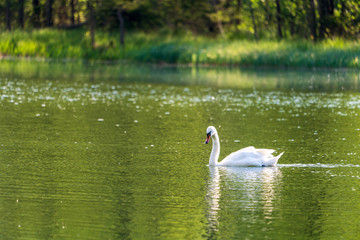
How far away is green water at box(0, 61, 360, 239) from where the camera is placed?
31.1ft

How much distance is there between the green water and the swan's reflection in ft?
0.05

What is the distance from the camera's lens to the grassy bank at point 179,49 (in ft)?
134

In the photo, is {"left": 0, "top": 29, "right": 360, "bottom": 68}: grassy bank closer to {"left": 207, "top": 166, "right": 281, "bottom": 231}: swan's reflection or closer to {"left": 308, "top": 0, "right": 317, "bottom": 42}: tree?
{"left": 308, "top": 0, "right": 317, "bottom": 42}: tree

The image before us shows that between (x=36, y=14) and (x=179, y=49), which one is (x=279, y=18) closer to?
(x=179, y=49)

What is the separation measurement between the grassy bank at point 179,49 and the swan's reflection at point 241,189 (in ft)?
89.5

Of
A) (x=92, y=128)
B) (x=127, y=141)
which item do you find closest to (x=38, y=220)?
(x=127, y=141)

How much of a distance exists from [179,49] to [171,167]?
33.9 m

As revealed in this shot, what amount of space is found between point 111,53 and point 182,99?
2330cm

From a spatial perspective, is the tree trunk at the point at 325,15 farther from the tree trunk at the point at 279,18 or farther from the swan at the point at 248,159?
the swan at the point at 248,159

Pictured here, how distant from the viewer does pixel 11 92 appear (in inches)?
1097

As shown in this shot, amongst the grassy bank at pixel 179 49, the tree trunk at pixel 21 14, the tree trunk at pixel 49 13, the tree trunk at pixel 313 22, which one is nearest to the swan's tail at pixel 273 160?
the grassy bank at pixel 179 49

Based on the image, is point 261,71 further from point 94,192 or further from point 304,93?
point 94,192

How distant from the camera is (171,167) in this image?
1327 cm

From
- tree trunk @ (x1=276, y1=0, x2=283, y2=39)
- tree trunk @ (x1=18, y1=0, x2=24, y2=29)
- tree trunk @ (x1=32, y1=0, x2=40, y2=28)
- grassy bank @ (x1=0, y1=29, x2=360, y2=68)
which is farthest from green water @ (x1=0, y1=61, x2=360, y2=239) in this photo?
tree trunk @ (x1=32, y1=0, x2=40, y2=28)
